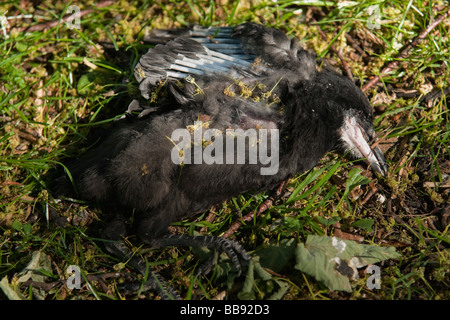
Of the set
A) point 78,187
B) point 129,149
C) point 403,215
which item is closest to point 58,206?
point 78,187

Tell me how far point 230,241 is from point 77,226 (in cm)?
107

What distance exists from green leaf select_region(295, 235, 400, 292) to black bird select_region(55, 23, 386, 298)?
0.40 m

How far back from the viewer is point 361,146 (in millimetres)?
2912

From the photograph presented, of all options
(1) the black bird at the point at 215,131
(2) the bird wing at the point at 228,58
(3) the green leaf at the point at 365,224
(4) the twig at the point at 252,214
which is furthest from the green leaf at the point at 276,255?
(2) the bird wing at the point at 228,58

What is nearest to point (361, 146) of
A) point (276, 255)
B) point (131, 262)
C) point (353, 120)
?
point (353, 120)

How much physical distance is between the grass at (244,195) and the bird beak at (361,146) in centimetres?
9

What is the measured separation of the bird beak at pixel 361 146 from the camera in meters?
2.85

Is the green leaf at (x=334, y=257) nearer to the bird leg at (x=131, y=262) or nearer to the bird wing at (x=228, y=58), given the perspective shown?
the bird leg at (x=131, y=262)

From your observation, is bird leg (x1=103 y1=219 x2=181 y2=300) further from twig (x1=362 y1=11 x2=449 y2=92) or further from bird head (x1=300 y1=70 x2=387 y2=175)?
twig (x1=362 y1=11 x2=449 y2=92)

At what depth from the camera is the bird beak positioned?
2852 millimetres

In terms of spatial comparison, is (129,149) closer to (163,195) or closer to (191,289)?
(163,195)

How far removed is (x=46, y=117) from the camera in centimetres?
315

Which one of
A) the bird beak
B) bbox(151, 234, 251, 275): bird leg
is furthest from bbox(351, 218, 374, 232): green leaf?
bbox(151, 234, 251, 275): bird leg

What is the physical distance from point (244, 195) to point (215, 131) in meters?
0.63
